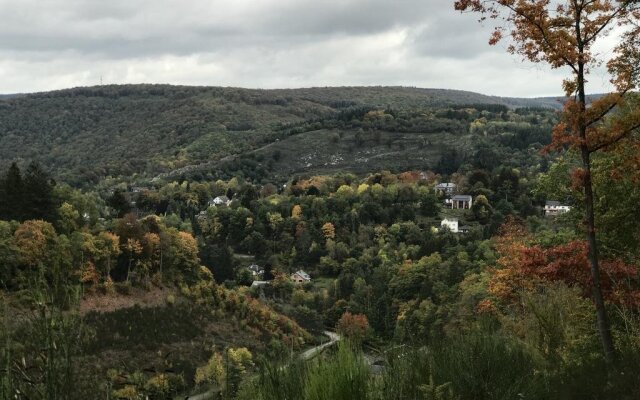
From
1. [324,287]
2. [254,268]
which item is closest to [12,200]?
[324,287]

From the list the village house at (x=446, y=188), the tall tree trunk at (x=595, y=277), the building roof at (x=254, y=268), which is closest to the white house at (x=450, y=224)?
the village house at (x=446, y=188)

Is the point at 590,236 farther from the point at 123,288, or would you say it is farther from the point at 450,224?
the point at 450,224

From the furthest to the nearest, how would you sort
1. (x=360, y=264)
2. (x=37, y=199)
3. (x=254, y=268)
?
(x=254, y=268) < (x=360, y=264) < (x=37, y=199)

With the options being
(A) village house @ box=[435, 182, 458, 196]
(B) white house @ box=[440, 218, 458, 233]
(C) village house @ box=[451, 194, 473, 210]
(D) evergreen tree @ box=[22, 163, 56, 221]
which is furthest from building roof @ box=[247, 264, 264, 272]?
(D) evergreen tree @ box=[22, 163, 56, 221]

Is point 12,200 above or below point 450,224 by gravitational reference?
above

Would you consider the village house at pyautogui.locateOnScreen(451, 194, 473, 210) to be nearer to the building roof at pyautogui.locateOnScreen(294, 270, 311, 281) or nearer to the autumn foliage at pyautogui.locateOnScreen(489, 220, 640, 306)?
the building roof at pyautogui.locateOnScreen(294, 270, 311, 281)

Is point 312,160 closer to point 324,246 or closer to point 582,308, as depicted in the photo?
point 324,246
